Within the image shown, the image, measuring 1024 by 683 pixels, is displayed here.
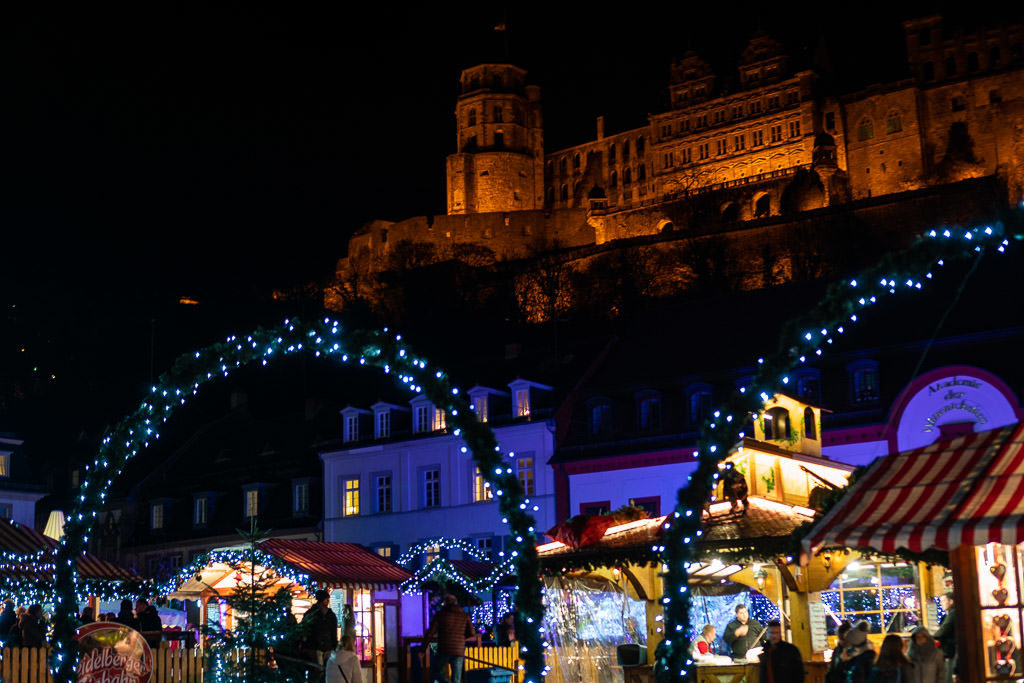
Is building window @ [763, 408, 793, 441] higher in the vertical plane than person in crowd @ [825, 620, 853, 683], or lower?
higher

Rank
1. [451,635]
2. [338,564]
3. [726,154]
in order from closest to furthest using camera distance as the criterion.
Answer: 1. [451,635]
2. [338,564]
3. [726,154]

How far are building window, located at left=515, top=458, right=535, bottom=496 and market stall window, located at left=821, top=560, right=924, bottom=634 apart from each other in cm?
2064

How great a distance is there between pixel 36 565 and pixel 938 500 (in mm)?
14234

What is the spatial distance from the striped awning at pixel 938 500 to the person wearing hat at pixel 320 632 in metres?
7.35

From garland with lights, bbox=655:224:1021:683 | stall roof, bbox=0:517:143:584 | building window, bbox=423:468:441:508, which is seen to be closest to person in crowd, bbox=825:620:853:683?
garland with lights, bbox=655:224:1021:683

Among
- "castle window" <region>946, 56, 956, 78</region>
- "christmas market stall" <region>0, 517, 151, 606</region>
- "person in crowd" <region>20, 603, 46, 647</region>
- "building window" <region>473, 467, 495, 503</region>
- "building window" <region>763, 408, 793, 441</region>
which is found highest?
"castle window" <region>946, 56, 956, 78</region>

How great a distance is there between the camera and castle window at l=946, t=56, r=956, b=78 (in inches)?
4055

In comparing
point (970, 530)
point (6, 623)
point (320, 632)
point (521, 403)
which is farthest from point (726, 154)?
point (970, 530)

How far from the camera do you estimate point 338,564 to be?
78.4 ft

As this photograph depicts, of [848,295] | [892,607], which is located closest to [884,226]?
[892,607]

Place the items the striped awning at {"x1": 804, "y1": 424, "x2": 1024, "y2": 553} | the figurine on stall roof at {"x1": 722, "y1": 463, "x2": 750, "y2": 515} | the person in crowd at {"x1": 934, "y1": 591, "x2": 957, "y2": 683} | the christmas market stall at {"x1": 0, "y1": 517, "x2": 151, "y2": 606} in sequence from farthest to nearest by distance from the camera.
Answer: the christmas market stall at {"x1": 0, "y1": 517, "x2": 151, "y2": 606} → the figurine on stall roof at {"x1": 722, "y1": 463, "x2": 750, "y2": 515} → the person in crowd at {"x1": 934, "y1": 591, "x2": 957, "y2": 683} → the striped awning at {"x1": 804, "y1": 424, "x2": 1024, "y2": 553}

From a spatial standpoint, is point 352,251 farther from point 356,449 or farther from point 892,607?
point 892,607

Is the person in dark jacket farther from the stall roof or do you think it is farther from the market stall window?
the stall roof

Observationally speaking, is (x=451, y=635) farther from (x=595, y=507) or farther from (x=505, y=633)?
(x=595, y=507)
